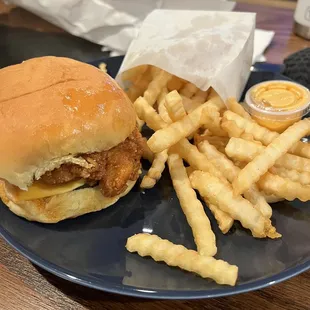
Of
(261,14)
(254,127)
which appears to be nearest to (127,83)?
(254,127)

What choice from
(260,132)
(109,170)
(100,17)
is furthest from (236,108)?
(100,17)

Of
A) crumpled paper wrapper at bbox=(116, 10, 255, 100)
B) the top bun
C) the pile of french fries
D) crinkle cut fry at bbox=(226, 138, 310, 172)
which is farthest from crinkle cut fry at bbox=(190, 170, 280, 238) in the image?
crumpled paper wrapper at bbox=(116, 10, 255, 100)

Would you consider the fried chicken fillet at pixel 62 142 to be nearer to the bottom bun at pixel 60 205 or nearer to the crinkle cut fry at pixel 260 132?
the bottom bun at pixel 60 205

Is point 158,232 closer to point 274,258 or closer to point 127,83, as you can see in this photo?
point 274,258

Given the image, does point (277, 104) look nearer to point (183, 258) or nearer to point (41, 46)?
point (183, 258)

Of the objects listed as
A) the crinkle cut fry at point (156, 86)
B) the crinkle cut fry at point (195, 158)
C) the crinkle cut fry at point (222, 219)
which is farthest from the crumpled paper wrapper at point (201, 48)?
the crinkle cut fry at point (222, 219)

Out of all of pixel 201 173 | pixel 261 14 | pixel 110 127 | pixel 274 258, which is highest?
pixel 110 127
